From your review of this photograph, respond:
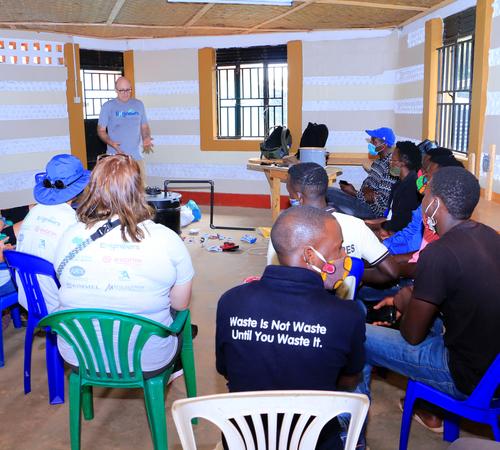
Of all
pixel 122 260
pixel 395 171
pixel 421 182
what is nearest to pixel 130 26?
pixel 395 171

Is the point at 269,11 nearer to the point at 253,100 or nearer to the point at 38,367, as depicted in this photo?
the point at 253,100

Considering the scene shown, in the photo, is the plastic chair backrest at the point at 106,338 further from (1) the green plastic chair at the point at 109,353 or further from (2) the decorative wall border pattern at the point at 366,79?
(2) the decorative wall border pattern at the point at 366,79

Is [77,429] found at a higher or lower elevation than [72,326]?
lower

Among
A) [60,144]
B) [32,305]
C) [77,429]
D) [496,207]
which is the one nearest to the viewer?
[77,429]

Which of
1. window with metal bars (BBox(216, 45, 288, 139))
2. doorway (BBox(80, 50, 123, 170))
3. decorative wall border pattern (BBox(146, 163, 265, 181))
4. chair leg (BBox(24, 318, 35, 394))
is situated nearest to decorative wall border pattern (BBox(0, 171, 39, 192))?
doorway (BBox(80, 50, 123, 170))

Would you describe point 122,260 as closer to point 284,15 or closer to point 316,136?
point 316,136

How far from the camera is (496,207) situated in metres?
3.87

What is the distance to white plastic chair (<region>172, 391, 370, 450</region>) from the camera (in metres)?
1.36

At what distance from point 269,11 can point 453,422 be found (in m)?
4.81

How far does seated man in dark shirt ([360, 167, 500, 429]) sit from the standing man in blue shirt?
5.26 meters

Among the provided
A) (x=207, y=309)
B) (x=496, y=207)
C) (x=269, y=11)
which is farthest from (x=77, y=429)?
(x=269, y=11)

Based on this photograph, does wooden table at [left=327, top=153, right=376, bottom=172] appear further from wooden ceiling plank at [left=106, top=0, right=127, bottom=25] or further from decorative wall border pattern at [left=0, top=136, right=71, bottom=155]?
decorative wall border pattern at [left=0, top=136, right=71, bottom=155]

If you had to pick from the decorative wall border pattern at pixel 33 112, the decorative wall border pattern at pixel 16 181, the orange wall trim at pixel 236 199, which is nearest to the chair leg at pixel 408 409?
the orange wall trim at pixel 236 199

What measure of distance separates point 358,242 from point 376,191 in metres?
2.35
